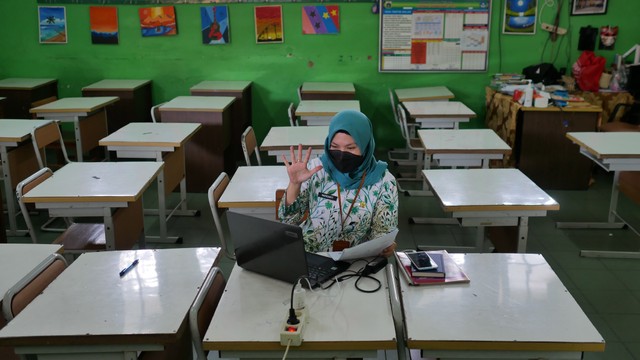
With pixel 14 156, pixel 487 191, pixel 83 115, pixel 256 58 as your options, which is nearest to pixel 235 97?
pixel 256 58

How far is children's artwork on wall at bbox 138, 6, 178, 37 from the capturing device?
22.1 feet

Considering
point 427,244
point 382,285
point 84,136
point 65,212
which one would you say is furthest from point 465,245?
point 84,136

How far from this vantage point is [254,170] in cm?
381

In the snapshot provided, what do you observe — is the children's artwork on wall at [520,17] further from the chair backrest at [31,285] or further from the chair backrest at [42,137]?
the chair backrest at [31,285]

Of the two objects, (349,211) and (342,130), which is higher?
(342,130)

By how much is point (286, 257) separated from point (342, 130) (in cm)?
71

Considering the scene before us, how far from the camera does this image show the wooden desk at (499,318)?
6.09 feet

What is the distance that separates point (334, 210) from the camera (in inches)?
103

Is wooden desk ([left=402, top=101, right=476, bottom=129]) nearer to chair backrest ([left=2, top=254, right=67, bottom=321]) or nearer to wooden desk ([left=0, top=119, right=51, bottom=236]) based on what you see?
wooden desk ([left=0, top=119, right=51, bottom=236])

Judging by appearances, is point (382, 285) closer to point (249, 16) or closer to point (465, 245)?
point (465, 245)

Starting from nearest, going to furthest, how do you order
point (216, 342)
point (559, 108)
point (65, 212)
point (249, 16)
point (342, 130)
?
point (216, 342)
point (342, 130)
point (65, 212)
point (559, 108)
point (249, 16)

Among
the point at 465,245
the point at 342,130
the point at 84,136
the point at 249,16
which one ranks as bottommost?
the point at 465,245

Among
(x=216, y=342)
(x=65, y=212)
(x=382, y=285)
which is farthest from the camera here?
(x=65, y=212)

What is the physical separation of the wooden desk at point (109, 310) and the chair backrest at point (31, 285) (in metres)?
0.04
